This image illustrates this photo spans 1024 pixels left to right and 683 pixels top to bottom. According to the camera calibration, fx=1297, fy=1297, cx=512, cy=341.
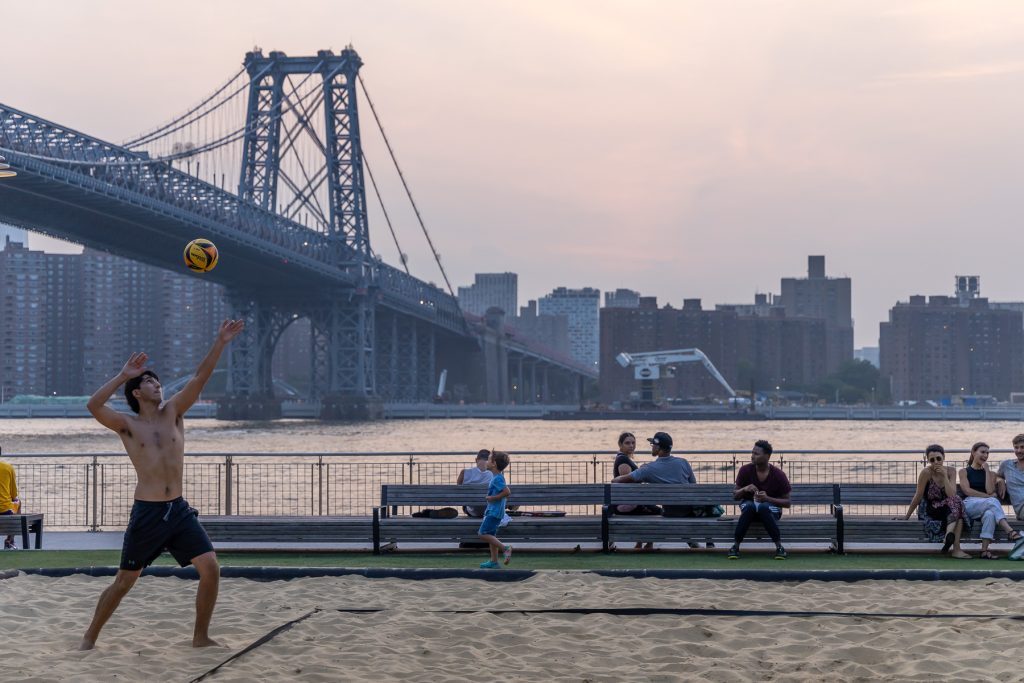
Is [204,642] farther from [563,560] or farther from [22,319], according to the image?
[22,319]

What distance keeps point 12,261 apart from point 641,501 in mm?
171610

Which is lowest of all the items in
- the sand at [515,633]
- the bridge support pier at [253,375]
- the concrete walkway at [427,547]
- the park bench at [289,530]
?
the sand at [515,633]

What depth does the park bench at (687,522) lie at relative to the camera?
11258mm

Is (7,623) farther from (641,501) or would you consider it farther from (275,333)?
(275,333)

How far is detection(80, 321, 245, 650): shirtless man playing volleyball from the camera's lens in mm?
7309

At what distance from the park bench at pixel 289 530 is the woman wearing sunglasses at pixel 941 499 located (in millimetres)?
4970

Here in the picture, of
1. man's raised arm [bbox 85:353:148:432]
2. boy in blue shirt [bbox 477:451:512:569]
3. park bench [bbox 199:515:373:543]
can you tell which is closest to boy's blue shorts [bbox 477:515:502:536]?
boy in blue shirt [bbox 477:451:512:569]

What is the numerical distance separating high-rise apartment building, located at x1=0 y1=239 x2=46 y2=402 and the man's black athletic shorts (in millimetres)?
164347

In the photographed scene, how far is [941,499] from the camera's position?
11.5 metres

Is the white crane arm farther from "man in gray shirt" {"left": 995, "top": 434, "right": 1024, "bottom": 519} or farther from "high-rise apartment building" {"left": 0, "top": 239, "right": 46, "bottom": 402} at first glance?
"man in gray shirt" {"left": 995, "top": 434, "right": 1024, "bottom": 519}

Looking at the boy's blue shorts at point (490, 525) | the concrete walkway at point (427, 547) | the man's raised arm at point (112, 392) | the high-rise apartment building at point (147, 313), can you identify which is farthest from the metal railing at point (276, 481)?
the high-rise apartment building at point (147, 313)

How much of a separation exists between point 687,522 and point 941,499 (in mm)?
2313

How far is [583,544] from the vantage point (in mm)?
12156

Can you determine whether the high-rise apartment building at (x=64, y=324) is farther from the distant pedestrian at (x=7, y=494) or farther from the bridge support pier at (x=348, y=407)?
the distant pedestrian at (x=7, y=494)
